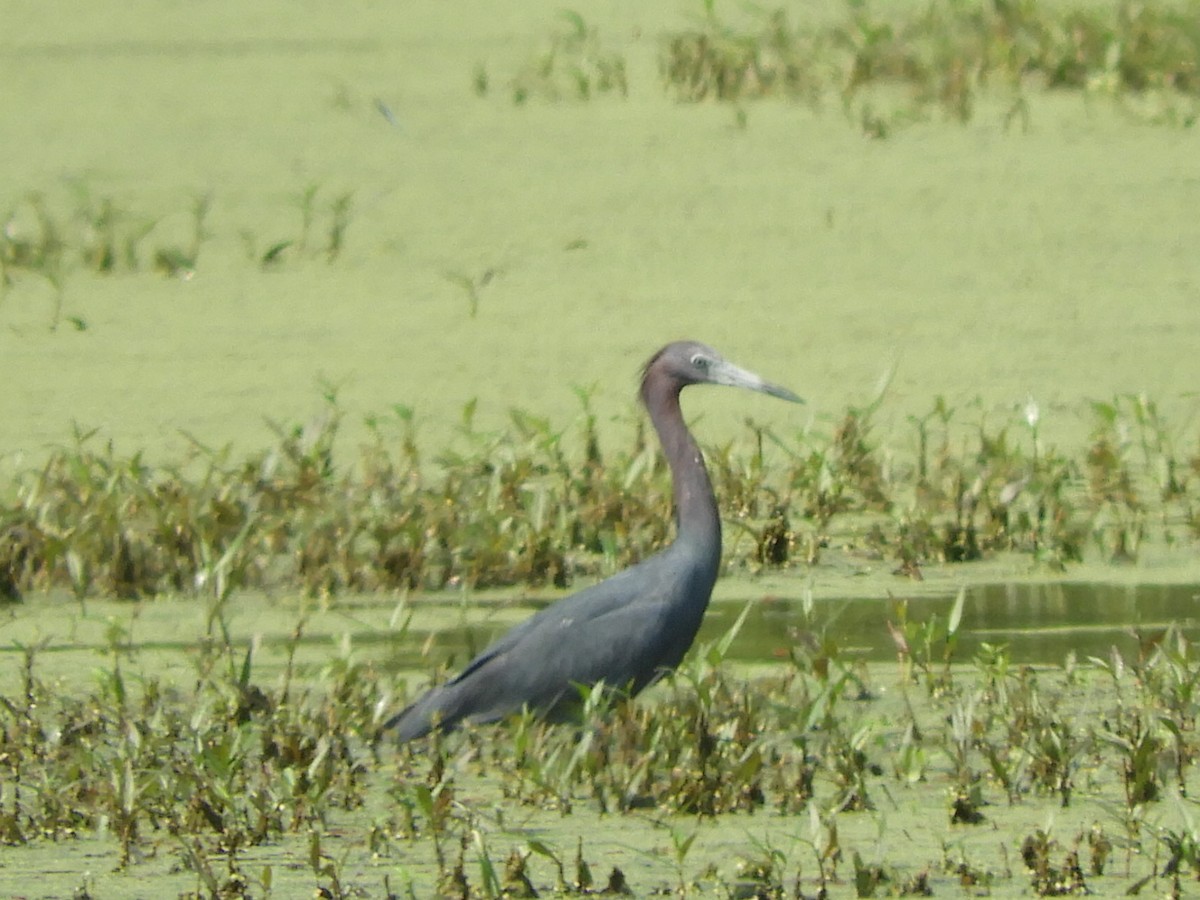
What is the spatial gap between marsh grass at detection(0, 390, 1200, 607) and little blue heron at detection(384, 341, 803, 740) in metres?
0.79

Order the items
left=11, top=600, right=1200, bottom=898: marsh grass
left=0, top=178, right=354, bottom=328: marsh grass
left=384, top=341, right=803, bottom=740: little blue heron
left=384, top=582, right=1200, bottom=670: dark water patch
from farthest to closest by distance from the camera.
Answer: left=0, top=178, right=354, bottom=328: marsh grass
left=384, top=582, right=1200, bottom=670: dark water patch
left=384, top=341, right=803, bottom=740: little blue heron
left=11, top=600, right=1200, bottom=898: marsh grass

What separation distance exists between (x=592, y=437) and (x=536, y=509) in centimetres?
71

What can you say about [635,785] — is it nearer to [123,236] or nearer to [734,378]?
[734,378]

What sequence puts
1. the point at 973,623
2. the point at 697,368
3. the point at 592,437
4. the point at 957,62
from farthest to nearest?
the point at 957,62, the point at 592,437, the point at 973,623, the point at 697,368

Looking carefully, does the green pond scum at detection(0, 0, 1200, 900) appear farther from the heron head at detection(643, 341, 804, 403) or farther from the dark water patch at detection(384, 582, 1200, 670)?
the heron head at detection(643, 341, 804, 403)

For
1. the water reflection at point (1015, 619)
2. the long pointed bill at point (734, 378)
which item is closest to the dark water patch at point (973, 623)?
the water reflection at point (1015, 619)

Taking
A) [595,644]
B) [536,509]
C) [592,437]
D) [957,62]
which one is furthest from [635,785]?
[957,62]

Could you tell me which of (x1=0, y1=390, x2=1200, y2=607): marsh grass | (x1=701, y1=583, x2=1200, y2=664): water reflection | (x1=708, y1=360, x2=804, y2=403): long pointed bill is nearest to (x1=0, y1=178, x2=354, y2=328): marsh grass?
(x1=0, y1=390, x2=1200, y2=607): marsh grass

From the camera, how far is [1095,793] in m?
4.53

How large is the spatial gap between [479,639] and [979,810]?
155cm

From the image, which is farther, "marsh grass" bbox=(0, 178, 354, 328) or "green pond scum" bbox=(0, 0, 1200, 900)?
"marsh grass" bbox=(0, 178, 354, 328)

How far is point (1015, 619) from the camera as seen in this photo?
576 centimetres

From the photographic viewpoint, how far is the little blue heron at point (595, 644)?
4836 millimetres

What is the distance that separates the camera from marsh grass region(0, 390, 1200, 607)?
597 cm
